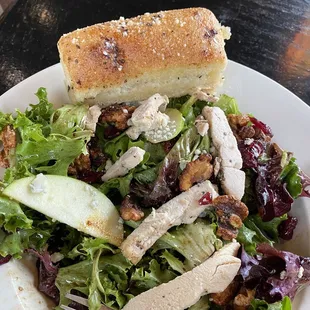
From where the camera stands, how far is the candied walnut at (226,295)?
167cm

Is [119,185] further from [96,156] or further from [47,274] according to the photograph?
[47,274]

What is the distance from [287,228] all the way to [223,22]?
122 centimetres

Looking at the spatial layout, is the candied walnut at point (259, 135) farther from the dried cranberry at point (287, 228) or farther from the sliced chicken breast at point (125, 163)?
the sliced chicken breast at point (125, 163)

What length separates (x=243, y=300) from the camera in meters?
1.65

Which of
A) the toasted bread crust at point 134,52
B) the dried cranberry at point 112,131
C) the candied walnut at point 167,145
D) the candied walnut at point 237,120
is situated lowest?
the dried cranberry at point 112,131

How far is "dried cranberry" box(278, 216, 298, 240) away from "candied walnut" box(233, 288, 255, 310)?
33 cm

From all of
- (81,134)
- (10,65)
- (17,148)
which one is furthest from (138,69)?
(10,65)

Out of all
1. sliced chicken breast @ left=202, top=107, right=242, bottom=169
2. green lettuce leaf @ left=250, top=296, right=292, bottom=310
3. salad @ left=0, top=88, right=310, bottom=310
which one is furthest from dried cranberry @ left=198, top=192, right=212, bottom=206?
green lettuce leaf @ left=250, top=296, right=292, bottom=310

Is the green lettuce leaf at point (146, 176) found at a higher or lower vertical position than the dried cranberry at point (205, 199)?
lower

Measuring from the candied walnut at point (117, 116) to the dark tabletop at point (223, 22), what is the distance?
0.64 m

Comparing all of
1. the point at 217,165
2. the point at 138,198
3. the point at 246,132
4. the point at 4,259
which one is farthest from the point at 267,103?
the point at 4,259

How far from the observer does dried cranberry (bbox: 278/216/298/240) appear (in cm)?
192

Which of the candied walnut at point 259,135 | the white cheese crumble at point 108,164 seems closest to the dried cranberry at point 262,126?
the candied walnut at point 259,135

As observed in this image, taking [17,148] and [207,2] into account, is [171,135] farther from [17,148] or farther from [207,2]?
[207,2]
